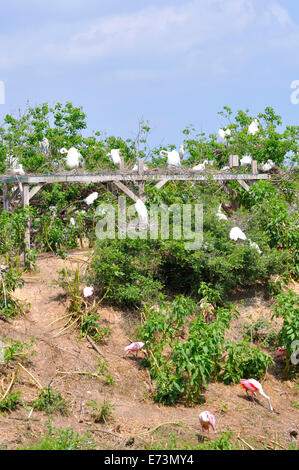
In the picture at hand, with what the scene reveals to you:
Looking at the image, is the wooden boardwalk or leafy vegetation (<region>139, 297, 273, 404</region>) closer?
leafy vegetation (<region>139, 297, 273, 404</region>)

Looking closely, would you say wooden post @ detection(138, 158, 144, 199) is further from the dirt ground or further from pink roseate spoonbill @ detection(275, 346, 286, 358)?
pink roseate spoonbill @ detection(275, 346, 286, 358)

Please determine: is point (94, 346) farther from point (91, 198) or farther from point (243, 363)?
point (91, 198)

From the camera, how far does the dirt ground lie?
18.2 feet

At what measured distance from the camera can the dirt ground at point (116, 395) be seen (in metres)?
5.56

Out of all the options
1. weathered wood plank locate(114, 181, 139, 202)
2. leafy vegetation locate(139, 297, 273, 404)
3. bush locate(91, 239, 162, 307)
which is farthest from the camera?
weathered wood plank locate(114, 181, 139, 202)

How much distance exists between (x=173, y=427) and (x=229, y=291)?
12.4 ft

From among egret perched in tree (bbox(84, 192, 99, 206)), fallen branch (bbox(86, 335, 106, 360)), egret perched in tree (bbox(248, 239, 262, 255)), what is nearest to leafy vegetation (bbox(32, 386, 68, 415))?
fallen branch (bbox(86, 335, 106, 360))

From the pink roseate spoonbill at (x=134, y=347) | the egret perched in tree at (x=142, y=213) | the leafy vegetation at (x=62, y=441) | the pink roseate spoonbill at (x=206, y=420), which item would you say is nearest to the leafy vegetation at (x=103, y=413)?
the leafy vegetation at (x=62, y=441)

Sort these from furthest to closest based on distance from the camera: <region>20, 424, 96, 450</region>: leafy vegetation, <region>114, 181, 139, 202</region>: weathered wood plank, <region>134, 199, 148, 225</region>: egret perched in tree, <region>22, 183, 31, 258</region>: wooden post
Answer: <region>114, 181, 139, 202</region>: weathered wood plank
<region>22, 183, 31, 258</region>: wooden post
<region>134, 199, 148, 225</region>: egret perched in tree
<region>20, 424, 96, 450</region>: leafy vegetation

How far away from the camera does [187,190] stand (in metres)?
9.89

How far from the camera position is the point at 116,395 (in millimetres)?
6598

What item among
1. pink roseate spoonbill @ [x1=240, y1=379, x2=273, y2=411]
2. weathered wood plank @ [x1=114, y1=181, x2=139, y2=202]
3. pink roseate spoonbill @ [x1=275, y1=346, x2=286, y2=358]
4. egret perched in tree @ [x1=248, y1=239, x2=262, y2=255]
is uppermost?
weathered wood plank @ [x1=114, y1=181, x2=139, y2=202]

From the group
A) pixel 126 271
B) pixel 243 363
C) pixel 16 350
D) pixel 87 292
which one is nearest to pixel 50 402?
pixel 16 350

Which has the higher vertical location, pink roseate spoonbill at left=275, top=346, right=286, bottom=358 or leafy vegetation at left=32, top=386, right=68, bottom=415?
leafy vegetation at left=32, top=386, right=68, bottom=415
